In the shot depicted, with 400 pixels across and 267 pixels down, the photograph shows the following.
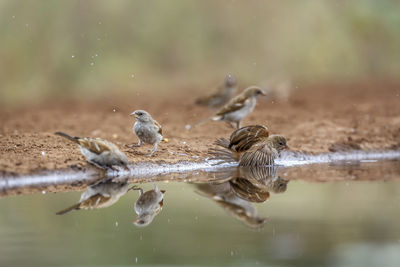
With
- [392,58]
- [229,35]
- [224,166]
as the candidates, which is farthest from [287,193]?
[392,58]

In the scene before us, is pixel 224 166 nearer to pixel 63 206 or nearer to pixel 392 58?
pixel 63 206

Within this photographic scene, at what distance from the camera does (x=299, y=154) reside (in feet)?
33.0

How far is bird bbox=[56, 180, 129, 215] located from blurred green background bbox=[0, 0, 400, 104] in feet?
37.8

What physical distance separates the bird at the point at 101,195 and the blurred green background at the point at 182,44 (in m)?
11.5

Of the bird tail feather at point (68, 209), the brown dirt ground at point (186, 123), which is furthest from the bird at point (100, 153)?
the bird tail feather at point (68, 209)

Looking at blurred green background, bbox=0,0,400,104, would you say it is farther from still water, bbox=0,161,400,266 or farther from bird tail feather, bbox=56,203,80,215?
bird tail feather, bbox=56,203,80,215

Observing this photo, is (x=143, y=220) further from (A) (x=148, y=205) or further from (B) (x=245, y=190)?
(B) (x=245, y=190)

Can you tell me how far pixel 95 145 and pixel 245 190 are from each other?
1.72m

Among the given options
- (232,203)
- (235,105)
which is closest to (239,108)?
(235,105)

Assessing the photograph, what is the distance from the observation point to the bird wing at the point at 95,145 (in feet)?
27.2

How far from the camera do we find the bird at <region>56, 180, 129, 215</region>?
282 inches

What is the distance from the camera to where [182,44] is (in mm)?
21328

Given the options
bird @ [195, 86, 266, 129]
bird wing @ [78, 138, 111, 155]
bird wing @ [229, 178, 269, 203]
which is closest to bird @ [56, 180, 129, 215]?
bird wing @ [78, 138, 111, 155]

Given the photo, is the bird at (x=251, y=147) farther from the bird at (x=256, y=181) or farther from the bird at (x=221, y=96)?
the bird at (x=221, y=96)
